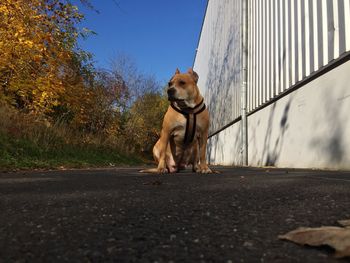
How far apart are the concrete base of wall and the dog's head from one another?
206 centimetres

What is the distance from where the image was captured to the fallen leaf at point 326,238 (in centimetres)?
109

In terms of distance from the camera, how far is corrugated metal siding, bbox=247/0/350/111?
5.61 metres

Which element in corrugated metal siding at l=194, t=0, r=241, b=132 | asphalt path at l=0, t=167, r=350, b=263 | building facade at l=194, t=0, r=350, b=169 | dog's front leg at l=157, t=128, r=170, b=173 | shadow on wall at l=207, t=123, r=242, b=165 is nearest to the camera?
asphalt path at l=0, t=167, r=350, b=263

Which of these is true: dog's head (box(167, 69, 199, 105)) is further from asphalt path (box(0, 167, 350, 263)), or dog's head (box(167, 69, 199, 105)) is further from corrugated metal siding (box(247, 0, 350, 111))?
asphalt path (box(0, 167, 350, 263))

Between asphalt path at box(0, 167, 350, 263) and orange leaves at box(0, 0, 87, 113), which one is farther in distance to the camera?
orange leaves at box(0, 0, 87, 113)

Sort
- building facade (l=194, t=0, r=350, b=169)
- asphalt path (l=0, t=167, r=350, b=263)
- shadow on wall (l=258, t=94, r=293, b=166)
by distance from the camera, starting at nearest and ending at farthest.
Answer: asphalt path (l=0, t=167, r=350, b=263)
building facade (l=194, t=0, r=350, b=169)
shadow on wall (l=258, t=94, r=293, b=166)

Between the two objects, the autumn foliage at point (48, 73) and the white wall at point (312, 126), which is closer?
the white wall at point (312, 126)

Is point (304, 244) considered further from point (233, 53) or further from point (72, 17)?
point (233, 53)

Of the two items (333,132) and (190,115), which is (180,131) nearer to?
(190,115)

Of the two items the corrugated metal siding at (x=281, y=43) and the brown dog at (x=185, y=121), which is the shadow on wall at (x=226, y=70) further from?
the brown dog at (x=185, y=121)

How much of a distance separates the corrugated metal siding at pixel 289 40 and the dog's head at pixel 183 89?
6.93 feet

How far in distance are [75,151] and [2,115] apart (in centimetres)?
240

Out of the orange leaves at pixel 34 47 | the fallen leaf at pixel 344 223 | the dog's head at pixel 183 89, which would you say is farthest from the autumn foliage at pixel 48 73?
the fallen leaf at pixel 344 223

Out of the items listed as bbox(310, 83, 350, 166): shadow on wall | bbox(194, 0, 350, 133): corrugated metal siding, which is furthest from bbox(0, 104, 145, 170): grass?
bbox(310, 83, 350, 166): shadow on wall
